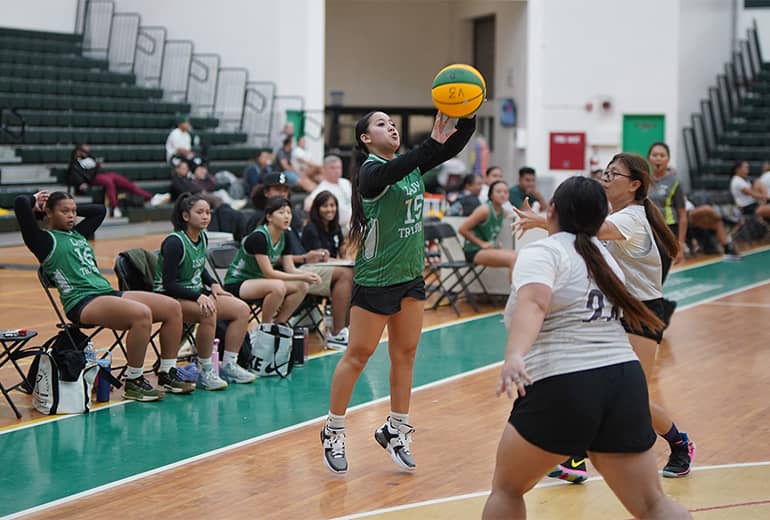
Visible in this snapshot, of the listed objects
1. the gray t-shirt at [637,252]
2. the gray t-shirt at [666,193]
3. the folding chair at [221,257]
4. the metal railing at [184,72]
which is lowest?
the folding chair at [221,257]

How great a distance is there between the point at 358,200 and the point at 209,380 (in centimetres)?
271

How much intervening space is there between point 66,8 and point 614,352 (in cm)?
2273

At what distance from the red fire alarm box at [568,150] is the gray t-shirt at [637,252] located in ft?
61.8

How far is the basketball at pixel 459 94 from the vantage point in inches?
209

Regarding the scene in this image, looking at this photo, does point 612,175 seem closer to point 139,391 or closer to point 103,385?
point 139,391

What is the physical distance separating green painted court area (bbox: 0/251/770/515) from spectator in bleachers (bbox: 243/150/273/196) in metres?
10.7

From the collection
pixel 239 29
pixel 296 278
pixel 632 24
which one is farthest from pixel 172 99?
pixel 296 278

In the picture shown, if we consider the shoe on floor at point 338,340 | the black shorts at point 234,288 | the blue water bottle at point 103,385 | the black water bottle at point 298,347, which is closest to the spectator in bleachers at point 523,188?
the shoe on floor at point 338,340

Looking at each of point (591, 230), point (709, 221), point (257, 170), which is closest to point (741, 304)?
point (709, 221)

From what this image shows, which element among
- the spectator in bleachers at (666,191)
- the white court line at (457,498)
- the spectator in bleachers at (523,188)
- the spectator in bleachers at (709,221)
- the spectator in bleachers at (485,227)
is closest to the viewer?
the white court line at (457,498)

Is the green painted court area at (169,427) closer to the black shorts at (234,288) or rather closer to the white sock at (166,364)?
the white sock at (166,364)

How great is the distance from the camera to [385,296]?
5.68 meters

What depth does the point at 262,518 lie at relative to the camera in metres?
5.18

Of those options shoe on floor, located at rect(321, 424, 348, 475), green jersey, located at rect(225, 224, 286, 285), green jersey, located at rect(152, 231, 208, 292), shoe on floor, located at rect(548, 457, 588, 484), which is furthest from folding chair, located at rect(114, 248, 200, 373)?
shoe on floor, located at rect(548, 457, 588, 484)
